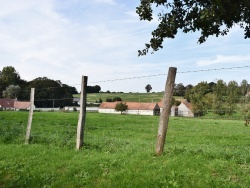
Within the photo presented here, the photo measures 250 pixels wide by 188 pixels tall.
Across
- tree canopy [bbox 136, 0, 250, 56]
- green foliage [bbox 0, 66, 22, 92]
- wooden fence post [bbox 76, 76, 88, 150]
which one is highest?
green foliage [bbox 0, 66, 22, 92]

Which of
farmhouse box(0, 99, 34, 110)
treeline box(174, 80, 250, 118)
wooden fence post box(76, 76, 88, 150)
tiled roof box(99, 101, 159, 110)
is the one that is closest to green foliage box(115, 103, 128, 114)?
tiled roof box(99, 101, 159, 110)

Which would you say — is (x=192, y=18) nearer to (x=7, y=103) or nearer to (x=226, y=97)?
(x=226, y=97)

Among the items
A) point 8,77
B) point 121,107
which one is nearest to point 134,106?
point 121,107

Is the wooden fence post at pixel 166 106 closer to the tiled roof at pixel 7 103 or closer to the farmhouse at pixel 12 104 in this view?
the farmhouse at pixel 12 104

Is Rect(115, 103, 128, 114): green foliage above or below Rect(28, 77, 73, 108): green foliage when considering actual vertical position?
below

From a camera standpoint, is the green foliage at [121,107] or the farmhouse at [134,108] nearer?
the green foliage at [121,107]


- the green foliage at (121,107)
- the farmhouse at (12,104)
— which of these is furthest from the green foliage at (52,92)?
the green foliage at (121,107)

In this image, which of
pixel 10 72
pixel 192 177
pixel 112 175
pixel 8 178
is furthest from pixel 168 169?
pixel 10 72

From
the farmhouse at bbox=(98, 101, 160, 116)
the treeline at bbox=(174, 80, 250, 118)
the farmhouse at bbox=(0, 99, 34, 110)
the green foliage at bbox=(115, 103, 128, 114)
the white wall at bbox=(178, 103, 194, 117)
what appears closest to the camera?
the treeline at bbox=(174, 80, 250, 118)

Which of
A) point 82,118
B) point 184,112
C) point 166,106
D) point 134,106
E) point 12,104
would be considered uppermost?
point 134,106

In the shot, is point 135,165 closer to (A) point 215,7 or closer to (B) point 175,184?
(B) point 175,184

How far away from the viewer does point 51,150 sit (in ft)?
36.8

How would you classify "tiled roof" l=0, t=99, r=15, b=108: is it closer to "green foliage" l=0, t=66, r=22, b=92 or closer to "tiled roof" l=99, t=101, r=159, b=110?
"green foliage" l=0, t=66, r=22, b=92

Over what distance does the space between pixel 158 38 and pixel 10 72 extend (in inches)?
4971
